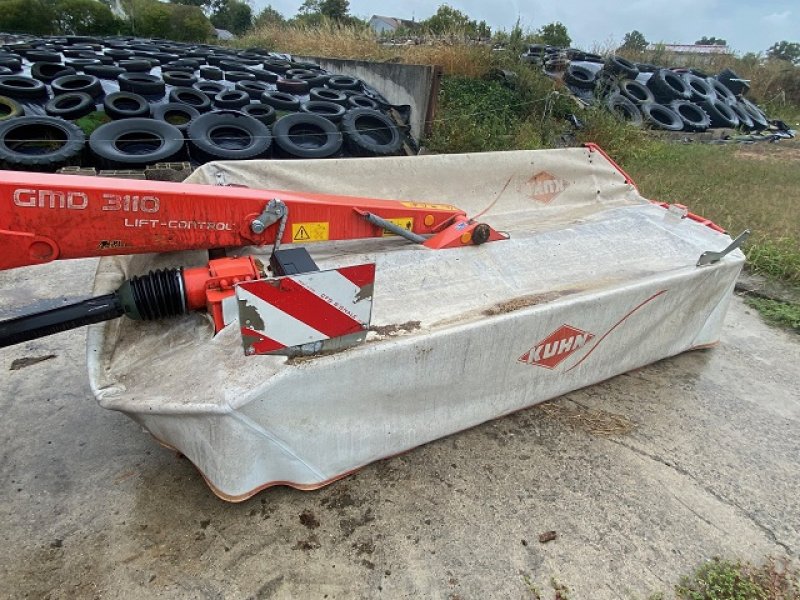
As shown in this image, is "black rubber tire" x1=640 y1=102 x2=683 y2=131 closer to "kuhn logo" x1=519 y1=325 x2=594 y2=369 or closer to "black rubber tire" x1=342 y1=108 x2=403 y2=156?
"black rubber tire" x1=342 y1=108 x2=403 y2=156

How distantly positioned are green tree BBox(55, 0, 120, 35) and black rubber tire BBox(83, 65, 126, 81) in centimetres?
1271

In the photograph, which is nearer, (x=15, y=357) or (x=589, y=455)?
(x=589, y=455)

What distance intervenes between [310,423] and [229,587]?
585mm

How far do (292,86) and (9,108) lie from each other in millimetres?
3084

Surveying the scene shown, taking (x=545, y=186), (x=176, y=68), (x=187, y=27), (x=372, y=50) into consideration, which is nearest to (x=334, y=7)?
(x=187, y=27)

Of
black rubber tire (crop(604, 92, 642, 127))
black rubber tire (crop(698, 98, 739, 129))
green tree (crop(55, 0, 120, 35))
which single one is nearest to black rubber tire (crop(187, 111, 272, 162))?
black rubber tire (crop(604, 92, 642, 127))

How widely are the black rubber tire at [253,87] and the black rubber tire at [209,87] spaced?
0.21m

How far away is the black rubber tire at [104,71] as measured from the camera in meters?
6.38

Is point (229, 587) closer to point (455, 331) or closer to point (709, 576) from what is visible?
point (455, 331)

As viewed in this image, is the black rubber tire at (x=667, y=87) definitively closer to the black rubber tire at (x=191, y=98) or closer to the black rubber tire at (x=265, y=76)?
the black rubber tire at (x=265, y=76)

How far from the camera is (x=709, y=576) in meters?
1.86

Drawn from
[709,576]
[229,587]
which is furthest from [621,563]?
[229,587]

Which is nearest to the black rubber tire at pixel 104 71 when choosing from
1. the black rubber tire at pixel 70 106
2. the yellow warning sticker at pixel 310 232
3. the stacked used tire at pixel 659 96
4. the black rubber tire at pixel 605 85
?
the black rubber tire at pixel 70 106

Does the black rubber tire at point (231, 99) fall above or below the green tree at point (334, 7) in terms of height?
below
